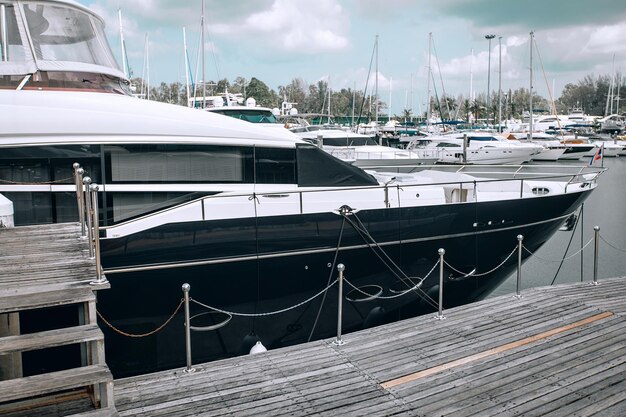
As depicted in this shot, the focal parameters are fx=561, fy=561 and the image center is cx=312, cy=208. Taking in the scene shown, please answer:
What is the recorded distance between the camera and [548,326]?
7176 millimetres

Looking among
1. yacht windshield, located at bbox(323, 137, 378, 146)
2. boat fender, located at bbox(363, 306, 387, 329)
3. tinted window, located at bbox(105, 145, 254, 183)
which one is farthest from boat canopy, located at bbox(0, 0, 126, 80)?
yacht windshield, located at bbox(323, 137, 378, 146)

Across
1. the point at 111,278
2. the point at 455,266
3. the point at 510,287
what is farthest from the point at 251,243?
the point at 510,287

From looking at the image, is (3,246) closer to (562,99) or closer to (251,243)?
(251,243)

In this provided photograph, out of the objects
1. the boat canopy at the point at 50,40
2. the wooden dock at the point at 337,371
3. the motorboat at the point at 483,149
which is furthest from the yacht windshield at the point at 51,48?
the motorboat at the point at 483,149

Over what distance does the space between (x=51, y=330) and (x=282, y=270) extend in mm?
4045

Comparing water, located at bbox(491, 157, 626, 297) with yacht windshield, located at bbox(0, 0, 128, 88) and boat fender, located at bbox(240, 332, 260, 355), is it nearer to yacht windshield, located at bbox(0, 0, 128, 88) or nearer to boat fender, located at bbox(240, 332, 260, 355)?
boat fender, located at bbox(240, 332, 260, 355)

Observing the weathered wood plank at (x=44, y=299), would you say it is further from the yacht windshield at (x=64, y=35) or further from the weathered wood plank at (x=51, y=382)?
the yacht windshield at (x=64, y=35)

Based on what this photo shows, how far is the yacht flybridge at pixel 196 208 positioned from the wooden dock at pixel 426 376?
1.48 meters

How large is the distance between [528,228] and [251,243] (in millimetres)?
5839

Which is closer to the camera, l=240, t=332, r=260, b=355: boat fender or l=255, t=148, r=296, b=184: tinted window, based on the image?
l=240, t=332, r=260, b=355: boat fender

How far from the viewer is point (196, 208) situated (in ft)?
26.6

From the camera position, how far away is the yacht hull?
761 centimetres

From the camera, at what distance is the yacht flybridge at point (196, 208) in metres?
7.56

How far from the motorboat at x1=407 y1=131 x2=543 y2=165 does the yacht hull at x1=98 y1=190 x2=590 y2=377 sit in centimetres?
3070
